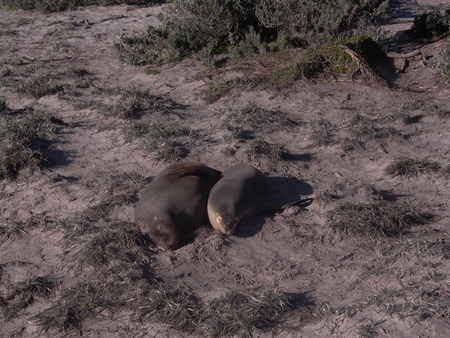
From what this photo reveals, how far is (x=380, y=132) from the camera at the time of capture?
6.26 m

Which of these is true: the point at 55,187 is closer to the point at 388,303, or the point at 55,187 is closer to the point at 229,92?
the point at 229,92

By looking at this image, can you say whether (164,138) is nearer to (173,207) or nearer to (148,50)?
(173,207)

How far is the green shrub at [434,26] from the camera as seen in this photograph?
8.74 metres

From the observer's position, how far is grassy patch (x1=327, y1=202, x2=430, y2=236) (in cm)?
464

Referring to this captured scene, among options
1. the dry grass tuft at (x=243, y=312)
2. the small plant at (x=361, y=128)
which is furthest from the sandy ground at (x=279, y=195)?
the dry grass tuft at (x=243, y=312)

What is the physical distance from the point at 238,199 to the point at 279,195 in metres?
0.72

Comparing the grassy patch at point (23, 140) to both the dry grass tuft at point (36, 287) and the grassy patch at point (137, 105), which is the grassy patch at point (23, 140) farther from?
the dry grass tuft at point (36, 287)

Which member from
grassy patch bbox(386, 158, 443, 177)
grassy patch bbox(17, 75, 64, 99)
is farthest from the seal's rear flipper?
grassy patch bbox(17, 75, 64, 99)

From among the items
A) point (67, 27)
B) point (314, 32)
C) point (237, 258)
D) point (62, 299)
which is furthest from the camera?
point (67, 27)

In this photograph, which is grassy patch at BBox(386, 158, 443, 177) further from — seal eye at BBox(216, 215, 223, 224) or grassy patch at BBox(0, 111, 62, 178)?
grassy patch at BBox(0, 111, 62, 178)

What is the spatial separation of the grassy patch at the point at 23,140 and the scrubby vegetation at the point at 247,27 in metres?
2.62

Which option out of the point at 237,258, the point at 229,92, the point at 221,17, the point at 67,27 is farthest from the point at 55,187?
the point at 67,27

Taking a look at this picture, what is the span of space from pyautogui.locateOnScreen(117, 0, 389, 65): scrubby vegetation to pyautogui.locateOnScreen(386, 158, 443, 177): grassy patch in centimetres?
366

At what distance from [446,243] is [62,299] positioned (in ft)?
9.92
